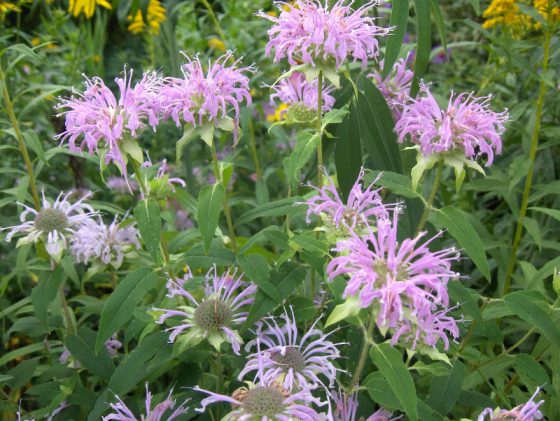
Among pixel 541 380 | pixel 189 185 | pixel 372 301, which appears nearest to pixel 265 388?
pixel 372 301

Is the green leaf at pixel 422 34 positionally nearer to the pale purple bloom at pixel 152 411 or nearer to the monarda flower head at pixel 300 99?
the monarda flower head at pixel 300 99

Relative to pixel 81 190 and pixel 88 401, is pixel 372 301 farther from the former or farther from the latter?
pixel 81 190

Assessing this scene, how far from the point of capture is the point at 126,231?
159 cm

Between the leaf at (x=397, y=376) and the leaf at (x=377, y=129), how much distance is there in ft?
1.42

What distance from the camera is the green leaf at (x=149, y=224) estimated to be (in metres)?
1.05

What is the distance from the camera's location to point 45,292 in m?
1.35

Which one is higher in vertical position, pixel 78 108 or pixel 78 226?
pixel 78 108

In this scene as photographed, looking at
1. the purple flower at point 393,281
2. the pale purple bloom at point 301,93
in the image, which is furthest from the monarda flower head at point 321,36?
the purple flower at point 393,281

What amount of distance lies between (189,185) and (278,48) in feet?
3.62

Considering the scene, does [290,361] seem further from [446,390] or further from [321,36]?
[321,36]

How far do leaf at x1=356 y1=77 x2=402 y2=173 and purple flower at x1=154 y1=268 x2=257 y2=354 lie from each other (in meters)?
0.35

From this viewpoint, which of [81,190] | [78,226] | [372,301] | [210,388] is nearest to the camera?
[372,301]

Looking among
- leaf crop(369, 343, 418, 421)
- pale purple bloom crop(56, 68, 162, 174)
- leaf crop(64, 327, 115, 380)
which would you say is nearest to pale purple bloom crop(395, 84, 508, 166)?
leaf crop(369, 343, 418, 421)

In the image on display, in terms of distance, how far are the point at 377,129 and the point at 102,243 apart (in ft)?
2.31
